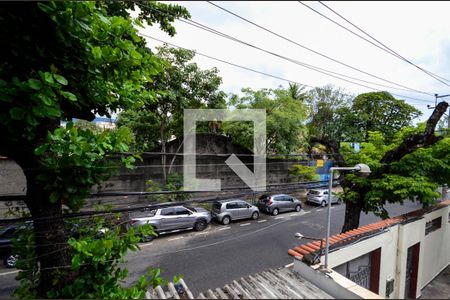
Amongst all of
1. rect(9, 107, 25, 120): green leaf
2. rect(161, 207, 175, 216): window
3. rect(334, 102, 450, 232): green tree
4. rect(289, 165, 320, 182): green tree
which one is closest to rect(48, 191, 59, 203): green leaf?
rect(9, 107, 25, 120): green leaf

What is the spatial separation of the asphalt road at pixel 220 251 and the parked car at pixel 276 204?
68 centimetres

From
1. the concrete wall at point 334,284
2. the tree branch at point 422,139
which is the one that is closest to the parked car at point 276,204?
the tree branch at point 422,139

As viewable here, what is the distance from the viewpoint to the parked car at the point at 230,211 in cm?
1230

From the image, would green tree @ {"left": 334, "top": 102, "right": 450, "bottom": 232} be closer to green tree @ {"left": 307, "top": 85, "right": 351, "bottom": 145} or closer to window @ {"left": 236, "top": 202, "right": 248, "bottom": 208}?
window @ {"left": 236, "top": 202, "right": 248, "bottom": 208}

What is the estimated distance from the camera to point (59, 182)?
9.16 ft

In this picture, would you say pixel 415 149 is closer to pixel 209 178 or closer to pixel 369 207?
pixel 369 207

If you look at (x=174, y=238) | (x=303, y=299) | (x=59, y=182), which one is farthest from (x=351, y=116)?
(x=59, y=182)

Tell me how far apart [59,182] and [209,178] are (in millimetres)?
11535

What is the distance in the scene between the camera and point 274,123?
1455cm

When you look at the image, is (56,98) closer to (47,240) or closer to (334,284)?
(47,240)

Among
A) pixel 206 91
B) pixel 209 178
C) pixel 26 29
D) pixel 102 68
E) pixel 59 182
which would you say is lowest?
pixel 209 178

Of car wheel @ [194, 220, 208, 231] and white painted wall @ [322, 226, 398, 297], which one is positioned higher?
white painted wall @ [322, 226, 398, 297]

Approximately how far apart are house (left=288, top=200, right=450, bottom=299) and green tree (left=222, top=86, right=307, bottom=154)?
27.2ft

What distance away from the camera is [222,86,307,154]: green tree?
48.2 ft
